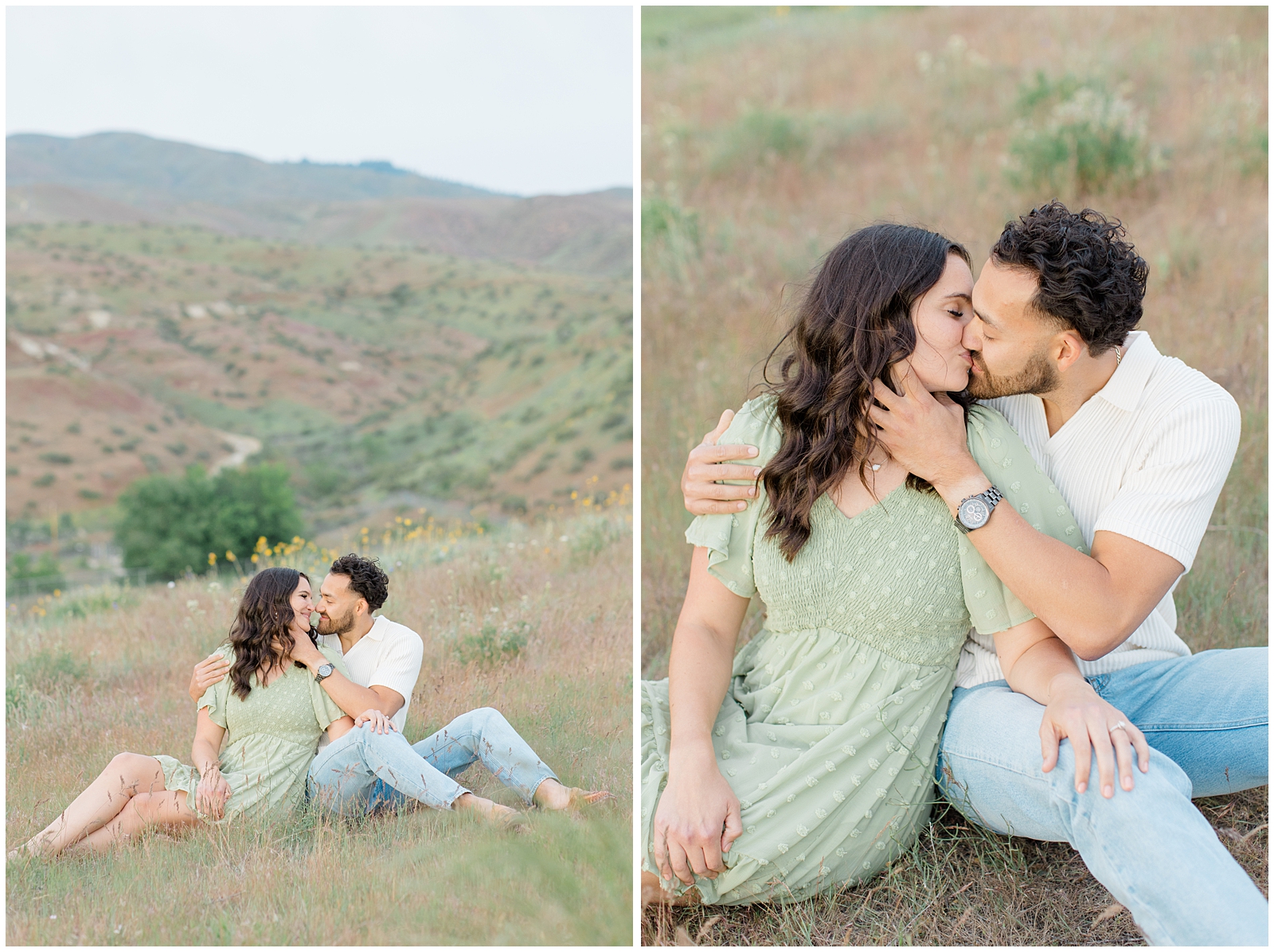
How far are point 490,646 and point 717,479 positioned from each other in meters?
1.09

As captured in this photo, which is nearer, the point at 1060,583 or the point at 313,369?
the point at 1060,583

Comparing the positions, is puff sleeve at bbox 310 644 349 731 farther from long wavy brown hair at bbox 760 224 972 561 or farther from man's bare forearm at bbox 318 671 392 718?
long wavy brown hair at bbox 760 224 972 561

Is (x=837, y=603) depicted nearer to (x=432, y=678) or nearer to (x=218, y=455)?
(x=432, y=678)

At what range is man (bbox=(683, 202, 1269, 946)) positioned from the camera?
197cm

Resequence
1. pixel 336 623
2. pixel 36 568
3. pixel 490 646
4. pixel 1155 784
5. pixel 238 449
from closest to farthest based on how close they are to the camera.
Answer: pixel 1155 784, pixel 336 623, pixel 490 646, pixel 36 568, pixel 238 449

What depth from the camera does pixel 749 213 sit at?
25.4 ft

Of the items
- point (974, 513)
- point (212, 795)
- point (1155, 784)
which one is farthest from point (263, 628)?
point (1155, 784)

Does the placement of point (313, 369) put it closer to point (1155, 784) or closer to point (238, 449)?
point (238, 449)

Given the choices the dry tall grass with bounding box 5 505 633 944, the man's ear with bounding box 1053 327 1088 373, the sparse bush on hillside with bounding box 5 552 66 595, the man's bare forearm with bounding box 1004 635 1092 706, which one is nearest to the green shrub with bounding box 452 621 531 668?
the dry tall grass with bounding box 5 505 633 944

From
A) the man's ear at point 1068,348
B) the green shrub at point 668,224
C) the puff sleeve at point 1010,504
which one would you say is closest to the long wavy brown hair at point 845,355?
the puff sleeve at point 1010,504

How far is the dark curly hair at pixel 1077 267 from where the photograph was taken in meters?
2.08

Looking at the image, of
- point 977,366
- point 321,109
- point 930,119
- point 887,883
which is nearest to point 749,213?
point 930,119

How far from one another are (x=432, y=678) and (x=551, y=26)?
1.93 metres

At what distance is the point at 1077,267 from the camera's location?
6.78ft
